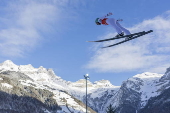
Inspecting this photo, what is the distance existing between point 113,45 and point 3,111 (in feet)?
628

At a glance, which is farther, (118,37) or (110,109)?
(110,109)

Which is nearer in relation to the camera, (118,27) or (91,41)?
(118,27)

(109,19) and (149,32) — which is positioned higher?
(109,19)

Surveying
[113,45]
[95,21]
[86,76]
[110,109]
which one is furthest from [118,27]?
[110,109]

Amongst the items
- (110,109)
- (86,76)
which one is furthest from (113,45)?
(110,109)

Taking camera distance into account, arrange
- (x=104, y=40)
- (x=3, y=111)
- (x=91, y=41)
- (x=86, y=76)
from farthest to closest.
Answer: (x=3, y=111) < (x=86, y=76) < (x=91, y=41) < (x=104, y=40)

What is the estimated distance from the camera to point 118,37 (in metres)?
16.6

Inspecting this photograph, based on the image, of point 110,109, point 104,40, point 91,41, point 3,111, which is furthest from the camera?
point 3,111

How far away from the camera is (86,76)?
126ft

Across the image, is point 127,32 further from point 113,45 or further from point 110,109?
point 110,109

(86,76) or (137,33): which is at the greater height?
(86,76)

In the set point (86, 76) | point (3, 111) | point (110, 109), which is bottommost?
point (110, 109)

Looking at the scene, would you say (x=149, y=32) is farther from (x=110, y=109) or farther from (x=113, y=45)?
(x=110, y=109)

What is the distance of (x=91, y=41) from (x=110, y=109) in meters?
33.9
